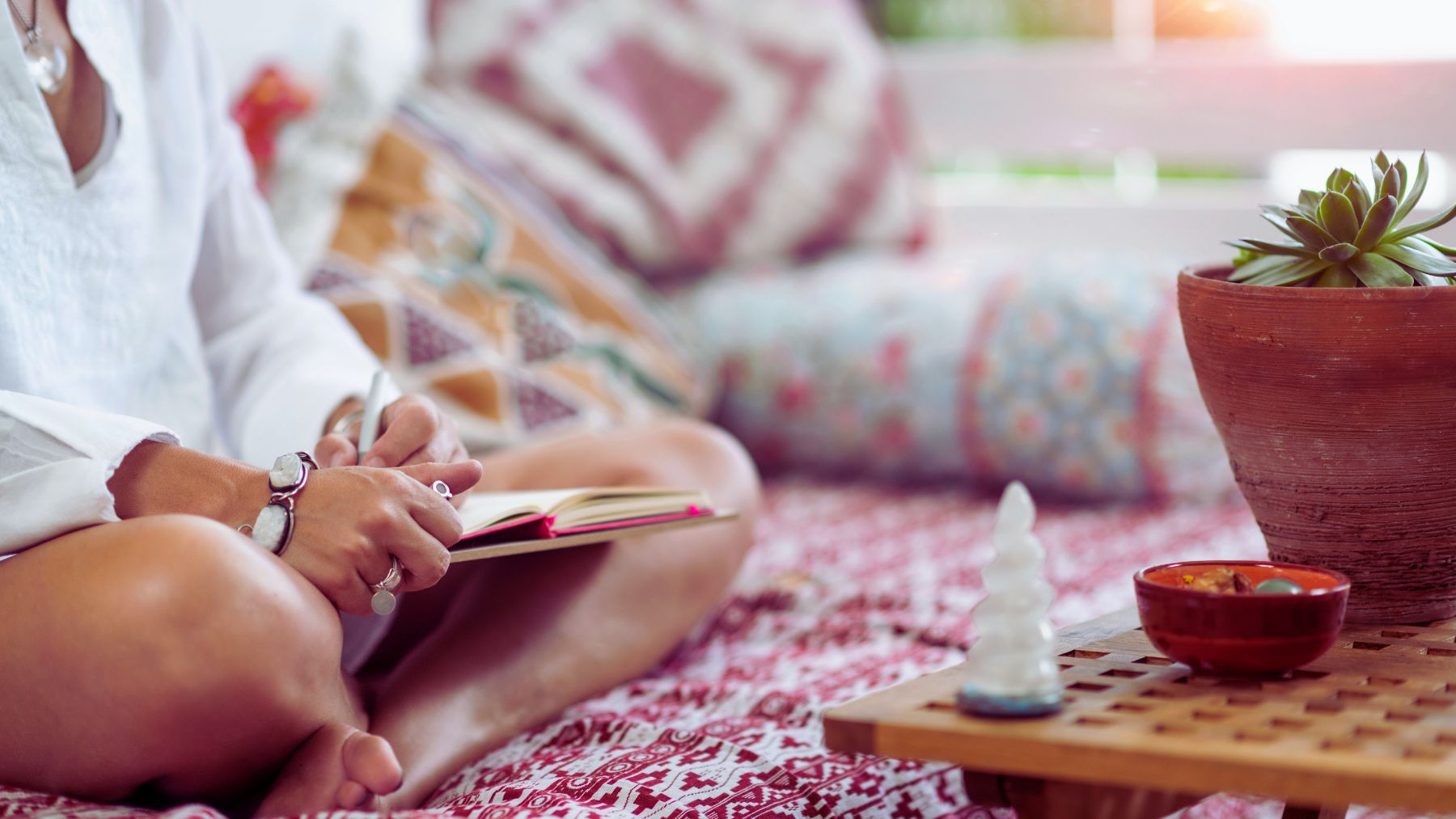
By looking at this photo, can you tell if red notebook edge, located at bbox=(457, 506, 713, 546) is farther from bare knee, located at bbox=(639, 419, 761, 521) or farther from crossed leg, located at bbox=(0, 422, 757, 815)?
bare knee, located at bbox=(639, 419, 761, 521)

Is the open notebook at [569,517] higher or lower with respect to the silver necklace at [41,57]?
lower

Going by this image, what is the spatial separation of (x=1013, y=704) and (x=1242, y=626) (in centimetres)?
11

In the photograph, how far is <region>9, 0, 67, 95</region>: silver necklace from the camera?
882 millimetres

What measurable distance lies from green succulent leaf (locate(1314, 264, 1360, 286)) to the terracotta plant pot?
4 cm

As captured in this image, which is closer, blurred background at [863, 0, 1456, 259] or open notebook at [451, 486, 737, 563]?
open notebook at [451, 486, 737, 563]

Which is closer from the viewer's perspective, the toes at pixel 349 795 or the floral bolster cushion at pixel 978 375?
the toes at pixel 349 795

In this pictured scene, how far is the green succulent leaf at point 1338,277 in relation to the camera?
2.48 feet

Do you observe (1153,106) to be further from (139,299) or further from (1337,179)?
(139,299)

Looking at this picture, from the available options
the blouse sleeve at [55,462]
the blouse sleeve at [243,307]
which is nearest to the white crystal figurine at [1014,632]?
the blouse sleeve at [55,462]

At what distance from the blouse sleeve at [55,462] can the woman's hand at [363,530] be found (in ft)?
0.31

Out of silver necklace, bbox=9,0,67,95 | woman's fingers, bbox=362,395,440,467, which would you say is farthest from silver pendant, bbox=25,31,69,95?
woman's fingers, bbox=362,395,440,467

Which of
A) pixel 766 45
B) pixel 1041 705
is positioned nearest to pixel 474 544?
pixel 1041 705

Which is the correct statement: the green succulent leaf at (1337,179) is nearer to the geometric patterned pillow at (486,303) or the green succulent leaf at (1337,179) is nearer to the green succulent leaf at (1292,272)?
the green succulent leaf at (1292,272)

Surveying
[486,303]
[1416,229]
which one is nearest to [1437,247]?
[1416,229]
